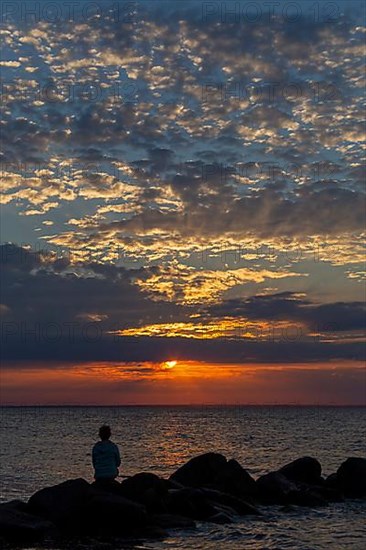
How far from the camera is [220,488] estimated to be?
91.1 feet

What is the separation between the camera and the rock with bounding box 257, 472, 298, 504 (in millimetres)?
28172

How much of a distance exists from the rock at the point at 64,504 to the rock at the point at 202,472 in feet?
26.9

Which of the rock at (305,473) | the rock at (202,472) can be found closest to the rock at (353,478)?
the rock at (305,473)

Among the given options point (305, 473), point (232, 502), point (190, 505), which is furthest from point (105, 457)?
point (305, 473)

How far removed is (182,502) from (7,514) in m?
6.15

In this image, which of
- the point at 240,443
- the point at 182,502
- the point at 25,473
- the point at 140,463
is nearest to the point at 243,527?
the point at 182,502

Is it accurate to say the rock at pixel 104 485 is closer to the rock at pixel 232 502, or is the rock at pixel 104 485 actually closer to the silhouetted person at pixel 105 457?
the silhouetted person at pixel 105 457

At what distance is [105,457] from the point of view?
21.2 m

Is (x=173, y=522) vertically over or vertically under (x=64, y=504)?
under

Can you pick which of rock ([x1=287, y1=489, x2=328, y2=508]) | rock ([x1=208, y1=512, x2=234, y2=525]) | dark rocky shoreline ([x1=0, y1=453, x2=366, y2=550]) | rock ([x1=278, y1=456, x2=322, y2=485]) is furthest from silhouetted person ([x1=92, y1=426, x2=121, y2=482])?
rock ([x1=278, y1=456, x2=322, y2=485])

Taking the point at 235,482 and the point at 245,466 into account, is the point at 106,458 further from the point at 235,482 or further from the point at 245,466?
the point at 245,466

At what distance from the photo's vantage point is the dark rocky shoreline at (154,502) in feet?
66.9

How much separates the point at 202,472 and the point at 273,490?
277 cm

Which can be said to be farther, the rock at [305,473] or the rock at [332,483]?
the rock at [305,473]
